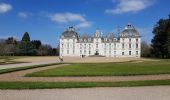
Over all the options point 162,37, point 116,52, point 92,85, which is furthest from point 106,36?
point 92,85

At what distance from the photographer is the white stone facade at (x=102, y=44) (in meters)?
120

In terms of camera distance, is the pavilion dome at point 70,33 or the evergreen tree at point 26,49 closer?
the evergreen tree at point 26,49

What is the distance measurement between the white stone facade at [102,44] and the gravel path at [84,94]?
10775 centimetres

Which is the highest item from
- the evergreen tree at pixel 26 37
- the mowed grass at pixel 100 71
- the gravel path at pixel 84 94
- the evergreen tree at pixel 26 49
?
the evergreen tree at pixel 26 37

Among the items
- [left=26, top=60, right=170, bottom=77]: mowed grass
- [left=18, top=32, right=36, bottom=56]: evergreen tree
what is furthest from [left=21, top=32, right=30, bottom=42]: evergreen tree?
[left=26, top=60, right=170, bottom=77]: mowed grass

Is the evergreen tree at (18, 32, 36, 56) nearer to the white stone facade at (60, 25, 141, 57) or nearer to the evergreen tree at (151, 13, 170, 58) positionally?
the white stone facade at (60, 25, 141, 57)

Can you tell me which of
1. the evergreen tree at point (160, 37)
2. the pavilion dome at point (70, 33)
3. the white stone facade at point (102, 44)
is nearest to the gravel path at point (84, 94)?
the evergreen tree at point (160, 37)

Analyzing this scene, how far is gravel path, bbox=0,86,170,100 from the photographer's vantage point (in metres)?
10.5

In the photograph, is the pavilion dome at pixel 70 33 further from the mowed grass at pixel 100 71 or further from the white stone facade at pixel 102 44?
the mowed grass at pixel 100 71

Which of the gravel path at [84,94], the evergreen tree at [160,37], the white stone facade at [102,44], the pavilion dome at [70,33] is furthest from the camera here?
the pavilion dome at [70,33]

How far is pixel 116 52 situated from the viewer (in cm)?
12100

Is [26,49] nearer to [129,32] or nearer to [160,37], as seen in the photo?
[129,32]

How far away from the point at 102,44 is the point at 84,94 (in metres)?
110

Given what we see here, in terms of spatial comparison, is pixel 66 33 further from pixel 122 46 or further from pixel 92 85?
pixel 92 85
